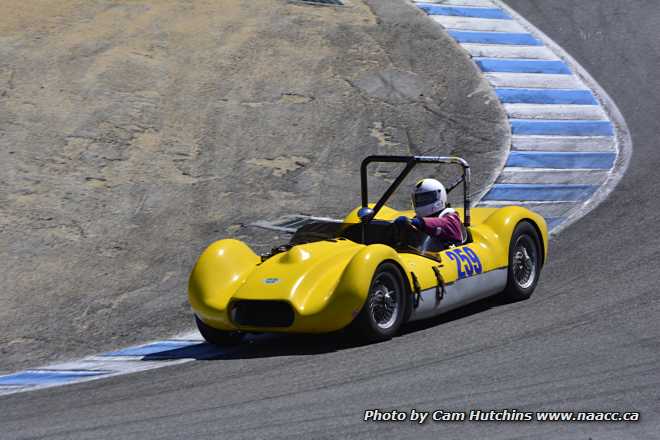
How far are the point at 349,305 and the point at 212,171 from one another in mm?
6733

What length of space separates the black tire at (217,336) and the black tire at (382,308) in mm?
1232

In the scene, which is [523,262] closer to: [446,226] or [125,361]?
[446,226]

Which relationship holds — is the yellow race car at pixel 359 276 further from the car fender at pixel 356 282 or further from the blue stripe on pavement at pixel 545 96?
the blue stripe on pavement at pixel 545 96

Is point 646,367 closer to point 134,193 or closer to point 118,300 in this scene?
point 118,300

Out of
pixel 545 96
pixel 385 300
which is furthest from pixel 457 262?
pixel 545 96

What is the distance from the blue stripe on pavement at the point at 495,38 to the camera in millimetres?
19344

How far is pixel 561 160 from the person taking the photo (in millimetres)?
15258

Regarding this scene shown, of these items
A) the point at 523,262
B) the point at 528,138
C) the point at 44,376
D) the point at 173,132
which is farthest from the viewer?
the point at 528,138

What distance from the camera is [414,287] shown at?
8945mm

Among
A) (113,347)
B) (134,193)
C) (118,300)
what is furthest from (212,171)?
(113,347)

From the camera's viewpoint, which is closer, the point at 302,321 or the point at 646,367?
the point at 646,367

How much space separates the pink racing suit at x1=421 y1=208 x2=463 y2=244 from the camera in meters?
9.62

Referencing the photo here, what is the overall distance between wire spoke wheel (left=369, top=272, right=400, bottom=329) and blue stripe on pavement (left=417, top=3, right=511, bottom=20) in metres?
12.6

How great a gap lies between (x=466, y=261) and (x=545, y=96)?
27.2ft
